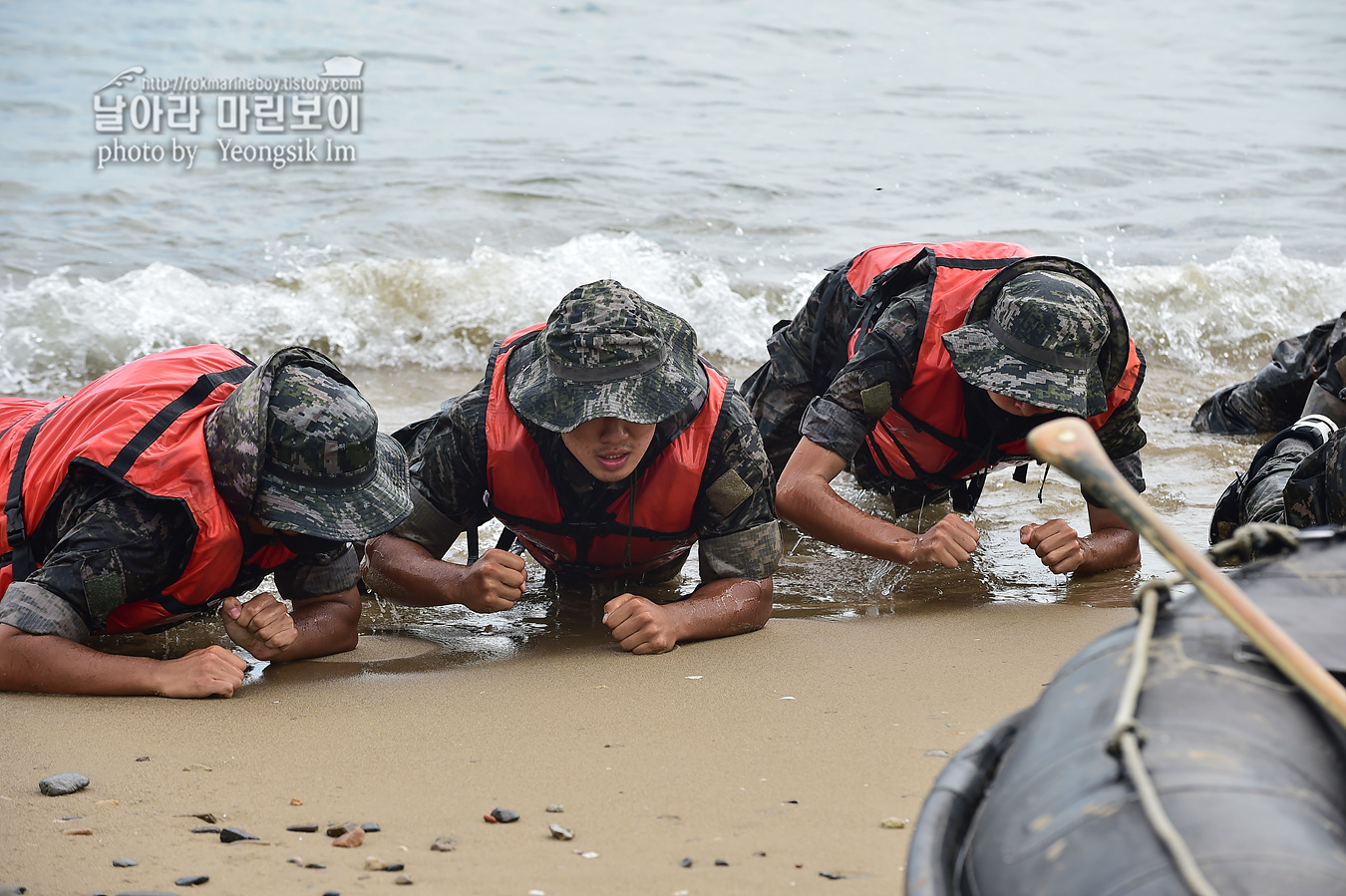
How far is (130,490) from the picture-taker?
2906 millimetres

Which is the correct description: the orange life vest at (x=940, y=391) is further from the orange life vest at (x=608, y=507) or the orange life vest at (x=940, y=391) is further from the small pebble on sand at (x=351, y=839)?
the small pebble on sand at (x=351, y=839)

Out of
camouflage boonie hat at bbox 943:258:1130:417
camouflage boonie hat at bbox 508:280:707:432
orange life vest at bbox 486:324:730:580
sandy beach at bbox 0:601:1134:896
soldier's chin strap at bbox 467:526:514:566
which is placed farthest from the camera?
soldier's chin strap at bbox 467:526:514:566

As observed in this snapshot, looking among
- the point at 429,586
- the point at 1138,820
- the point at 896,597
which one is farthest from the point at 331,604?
the point at 1138,820

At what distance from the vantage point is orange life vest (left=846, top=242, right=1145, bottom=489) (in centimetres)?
405

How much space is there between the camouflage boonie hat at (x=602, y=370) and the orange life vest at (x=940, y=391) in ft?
3.65

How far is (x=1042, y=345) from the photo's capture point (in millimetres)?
3623

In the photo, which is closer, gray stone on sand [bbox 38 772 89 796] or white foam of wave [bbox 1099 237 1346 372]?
gray stone on sand [bbox 38 772 89 796]

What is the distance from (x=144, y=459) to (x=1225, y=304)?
27.8 ft

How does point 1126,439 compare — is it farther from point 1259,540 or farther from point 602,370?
point 1259,540

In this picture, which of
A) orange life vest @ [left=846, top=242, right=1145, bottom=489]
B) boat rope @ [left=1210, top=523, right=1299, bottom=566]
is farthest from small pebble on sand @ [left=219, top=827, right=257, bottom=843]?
orange life vest @ [left=846, top=242, right=1145, bottom=489]

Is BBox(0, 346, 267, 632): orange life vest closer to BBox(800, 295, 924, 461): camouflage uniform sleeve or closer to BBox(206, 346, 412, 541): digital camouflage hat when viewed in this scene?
BBox(206, 346, 412, 541): digital camouflage hat

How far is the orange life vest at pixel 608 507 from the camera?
11.3ft

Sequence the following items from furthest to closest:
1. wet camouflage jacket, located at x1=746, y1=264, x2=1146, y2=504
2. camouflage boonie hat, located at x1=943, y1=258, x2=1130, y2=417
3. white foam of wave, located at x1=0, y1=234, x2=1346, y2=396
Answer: white foam of wave, located at x1=0, y1=234, x2=1346, y2=396 → wet camouflage jacket, located at x1=746, y1=264, x2=1146, y2=504 → camouflage boonie hat, located at x1=943, y1=258, x2=1130, y2=417

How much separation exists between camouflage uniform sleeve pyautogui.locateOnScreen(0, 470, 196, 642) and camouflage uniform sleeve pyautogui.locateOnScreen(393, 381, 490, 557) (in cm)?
75
